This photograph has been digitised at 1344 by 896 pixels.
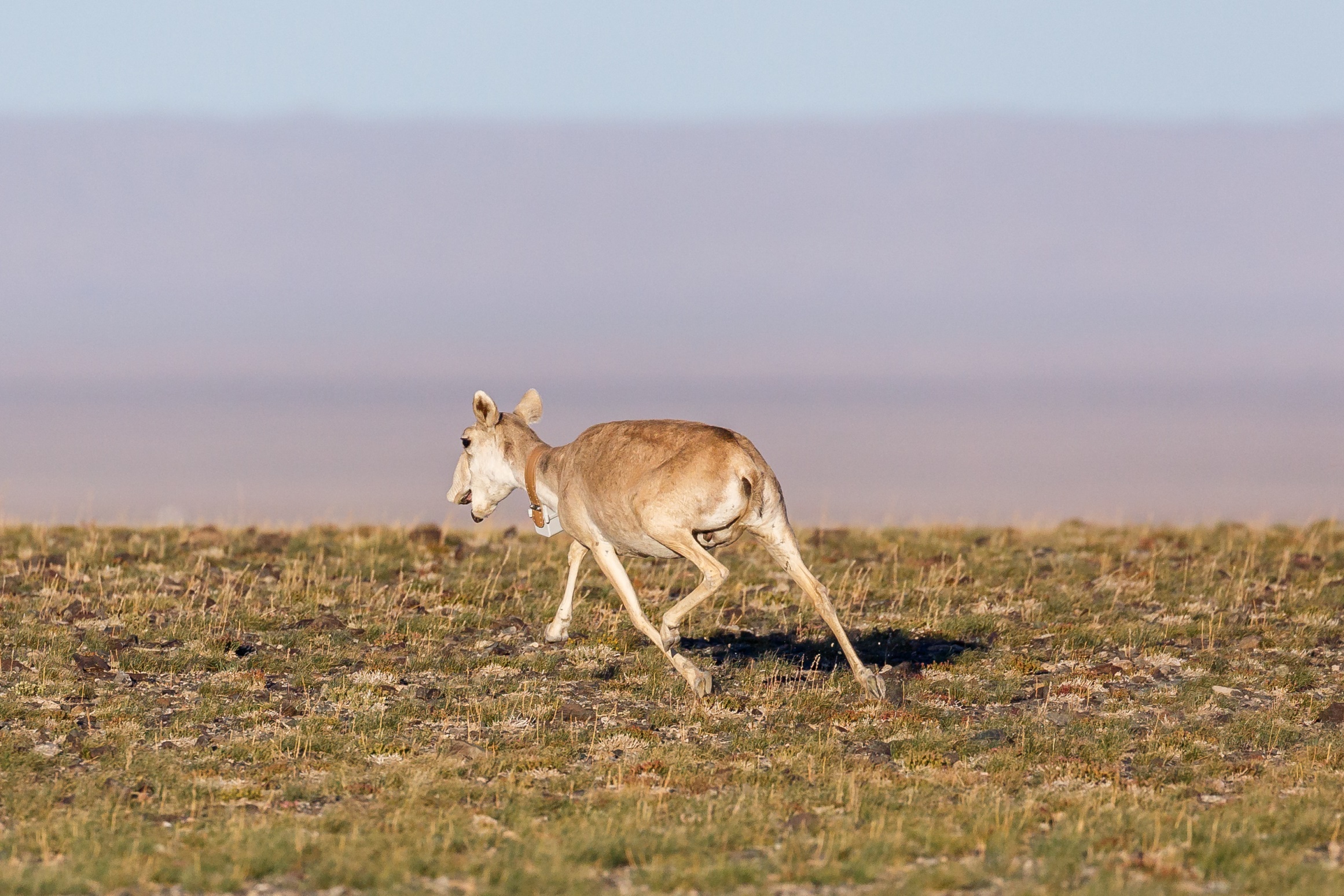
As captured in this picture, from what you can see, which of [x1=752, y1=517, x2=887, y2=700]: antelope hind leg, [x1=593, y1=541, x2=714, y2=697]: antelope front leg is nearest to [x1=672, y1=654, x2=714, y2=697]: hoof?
[x1=593, y1=541, x2=714, y2=697]: antelope front leg

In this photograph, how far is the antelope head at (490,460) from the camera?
19.0m

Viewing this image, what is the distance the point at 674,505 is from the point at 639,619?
1.53 m

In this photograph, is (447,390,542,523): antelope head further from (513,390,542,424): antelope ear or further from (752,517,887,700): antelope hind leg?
(752,517,887,700): antelope hind leg

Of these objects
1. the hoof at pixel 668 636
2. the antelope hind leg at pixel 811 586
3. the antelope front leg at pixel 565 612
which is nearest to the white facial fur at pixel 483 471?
the antelope front leg at pixel 565 612

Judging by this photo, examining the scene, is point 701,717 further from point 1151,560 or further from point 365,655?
point 1151,560

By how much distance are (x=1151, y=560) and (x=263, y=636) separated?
17.0 metres

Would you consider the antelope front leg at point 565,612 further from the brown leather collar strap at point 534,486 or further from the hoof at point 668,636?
the hoof at point 668,636

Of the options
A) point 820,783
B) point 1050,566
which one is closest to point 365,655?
point 820,783

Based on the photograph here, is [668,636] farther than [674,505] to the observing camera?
Yes

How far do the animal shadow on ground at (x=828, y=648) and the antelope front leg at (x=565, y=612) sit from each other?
1.58m

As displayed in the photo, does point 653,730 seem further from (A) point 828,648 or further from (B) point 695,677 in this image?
(A) point 828,648

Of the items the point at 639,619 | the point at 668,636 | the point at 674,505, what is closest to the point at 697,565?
the point at 674,505

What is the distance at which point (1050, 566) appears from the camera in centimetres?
2670

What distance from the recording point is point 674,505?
15641 millimetres
